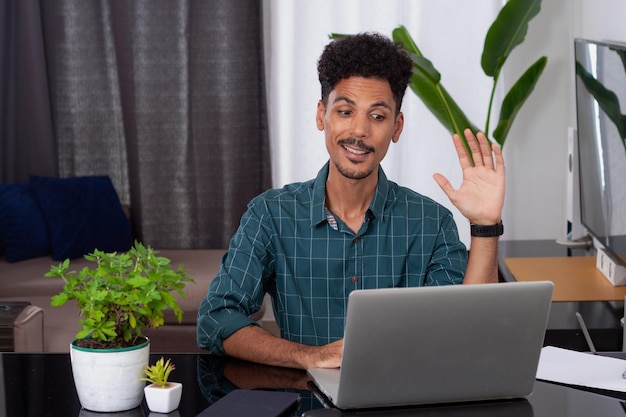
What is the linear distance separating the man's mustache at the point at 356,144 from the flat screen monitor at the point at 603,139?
0.80 m

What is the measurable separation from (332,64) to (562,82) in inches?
102

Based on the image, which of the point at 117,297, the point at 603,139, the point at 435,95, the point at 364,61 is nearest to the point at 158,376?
the point at 117,297

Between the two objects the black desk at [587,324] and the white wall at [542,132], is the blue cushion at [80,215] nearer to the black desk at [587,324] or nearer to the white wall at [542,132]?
the white wall at [542,132]

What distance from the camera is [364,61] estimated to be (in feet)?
6.89

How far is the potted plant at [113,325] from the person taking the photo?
4.75ft

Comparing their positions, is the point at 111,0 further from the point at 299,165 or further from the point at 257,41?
the point at 299,165

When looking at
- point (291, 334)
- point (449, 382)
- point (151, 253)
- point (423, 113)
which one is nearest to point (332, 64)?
point (291, 334)

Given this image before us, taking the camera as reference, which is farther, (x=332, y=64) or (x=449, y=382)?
(x=332, y=64)

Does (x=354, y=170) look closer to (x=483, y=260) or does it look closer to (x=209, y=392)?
(x=483, y=260)

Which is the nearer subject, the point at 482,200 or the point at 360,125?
the point at 482,200

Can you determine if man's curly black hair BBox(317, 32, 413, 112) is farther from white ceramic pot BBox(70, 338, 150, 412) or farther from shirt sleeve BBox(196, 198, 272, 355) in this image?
white ceramic pot BBox(70, 338, 150, 412)

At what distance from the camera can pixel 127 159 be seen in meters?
4.68

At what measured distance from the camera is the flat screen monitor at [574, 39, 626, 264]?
2574mm

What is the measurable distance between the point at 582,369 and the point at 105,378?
804 millimetres
